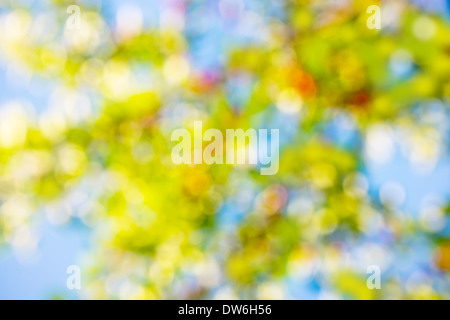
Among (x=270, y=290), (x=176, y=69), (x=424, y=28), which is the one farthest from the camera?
(x=176, y=69)

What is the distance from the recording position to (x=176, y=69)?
1273 millimetres

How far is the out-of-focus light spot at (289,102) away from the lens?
1.16 meters

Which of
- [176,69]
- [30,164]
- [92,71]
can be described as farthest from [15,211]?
[176,69]

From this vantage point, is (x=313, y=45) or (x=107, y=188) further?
(x=107, y=188)

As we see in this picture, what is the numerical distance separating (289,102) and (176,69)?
0.27 metres

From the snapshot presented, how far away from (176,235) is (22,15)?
0.63 m

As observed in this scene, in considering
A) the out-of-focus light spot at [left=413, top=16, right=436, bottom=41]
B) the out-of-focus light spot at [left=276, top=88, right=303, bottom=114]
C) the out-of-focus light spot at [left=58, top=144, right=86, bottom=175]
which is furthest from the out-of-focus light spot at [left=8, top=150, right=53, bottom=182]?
the out-of-focus light spot at [left=413, top=16, right=436, bottom=41]

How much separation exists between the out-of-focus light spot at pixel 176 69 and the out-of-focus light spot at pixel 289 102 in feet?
0.72

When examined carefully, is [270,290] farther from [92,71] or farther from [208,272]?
[92,71]

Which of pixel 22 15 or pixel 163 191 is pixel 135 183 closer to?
pixel 163 191

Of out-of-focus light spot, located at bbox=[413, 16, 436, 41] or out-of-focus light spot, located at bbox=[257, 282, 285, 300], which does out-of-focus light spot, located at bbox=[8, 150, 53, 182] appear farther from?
out-of-focus light spot, located at bbox=[413, 16, 436, 41]

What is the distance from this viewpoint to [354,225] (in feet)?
Result: 3.78

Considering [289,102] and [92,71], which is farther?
[92,71]

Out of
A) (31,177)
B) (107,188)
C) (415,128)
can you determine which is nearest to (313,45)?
(415,128)
